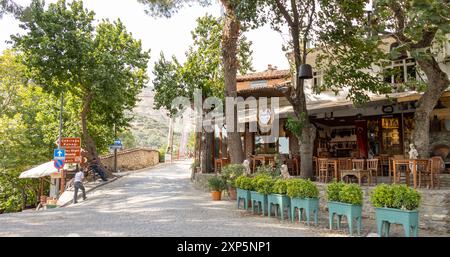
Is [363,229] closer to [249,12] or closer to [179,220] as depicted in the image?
[179,220]

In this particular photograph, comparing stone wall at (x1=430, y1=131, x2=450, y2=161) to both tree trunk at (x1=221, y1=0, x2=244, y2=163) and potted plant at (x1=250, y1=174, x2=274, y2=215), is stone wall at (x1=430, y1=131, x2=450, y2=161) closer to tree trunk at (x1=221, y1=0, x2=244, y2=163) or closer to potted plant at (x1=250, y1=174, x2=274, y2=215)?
tree trunk at (x1=221, y1=0, x2=244, y2=163)

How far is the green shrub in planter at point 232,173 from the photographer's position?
12033mm

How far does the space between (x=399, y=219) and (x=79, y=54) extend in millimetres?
17099

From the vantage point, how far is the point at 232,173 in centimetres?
1213

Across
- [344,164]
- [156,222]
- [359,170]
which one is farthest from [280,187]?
[344,164]

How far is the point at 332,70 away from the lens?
1189cm

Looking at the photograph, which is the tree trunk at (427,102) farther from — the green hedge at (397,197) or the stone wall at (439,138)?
the stone wall at (439,138)

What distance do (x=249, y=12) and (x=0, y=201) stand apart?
2486 centimetres

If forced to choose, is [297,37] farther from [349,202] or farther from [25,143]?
[25,143]

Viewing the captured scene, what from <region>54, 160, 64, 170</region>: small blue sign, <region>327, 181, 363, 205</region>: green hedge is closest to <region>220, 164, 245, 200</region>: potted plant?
<region>327, 181, 363, 205</region>: green hedge

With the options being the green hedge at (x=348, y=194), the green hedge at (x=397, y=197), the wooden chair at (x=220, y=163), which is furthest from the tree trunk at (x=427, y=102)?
the wooden chair at (x=220, y=163)

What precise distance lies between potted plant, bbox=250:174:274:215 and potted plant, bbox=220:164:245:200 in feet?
6.59

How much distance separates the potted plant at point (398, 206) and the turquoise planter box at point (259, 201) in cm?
336
